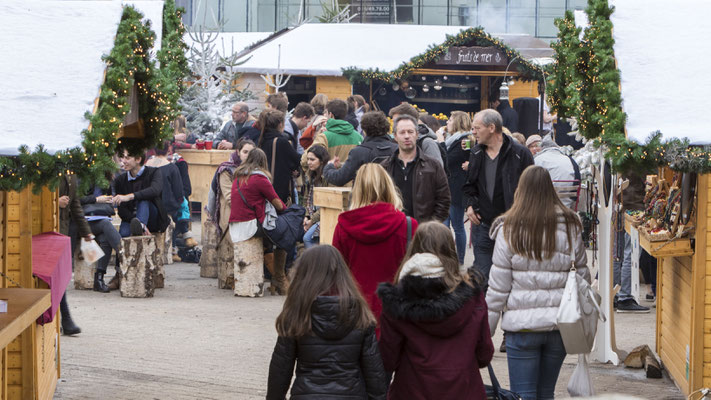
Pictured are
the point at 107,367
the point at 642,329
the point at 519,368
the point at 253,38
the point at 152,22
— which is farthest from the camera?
the point at 253,38

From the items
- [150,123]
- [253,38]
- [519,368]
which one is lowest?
[519,368]

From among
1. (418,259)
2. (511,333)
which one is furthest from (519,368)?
(418,259)

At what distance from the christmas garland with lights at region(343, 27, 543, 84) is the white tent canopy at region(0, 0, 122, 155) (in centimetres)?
1854

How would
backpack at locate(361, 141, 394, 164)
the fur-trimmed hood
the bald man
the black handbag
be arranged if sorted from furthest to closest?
the bald man
backpack at locate(361, 141, 394, 164)
the black handbag
the fur-trimmed hood

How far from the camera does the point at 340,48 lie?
27.6m

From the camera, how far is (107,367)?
8844 millimetres

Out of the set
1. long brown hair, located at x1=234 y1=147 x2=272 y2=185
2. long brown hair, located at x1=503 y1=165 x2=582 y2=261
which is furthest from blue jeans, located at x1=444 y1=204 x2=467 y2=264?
long brown hair, located at x1=503 y1=165 x2=582 y2=261

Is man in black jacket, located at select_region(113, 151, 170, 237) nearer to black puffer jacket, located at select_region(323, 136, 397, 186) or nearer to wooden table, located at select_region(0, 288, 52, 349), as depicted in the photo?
black puffer jacket, located at select_region(323, 136, 397, 186)

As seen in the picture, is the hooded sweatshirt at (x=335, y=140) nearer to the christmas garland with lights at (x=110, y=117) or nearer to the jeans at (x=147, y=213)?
the jeans at (x=147, y=213)

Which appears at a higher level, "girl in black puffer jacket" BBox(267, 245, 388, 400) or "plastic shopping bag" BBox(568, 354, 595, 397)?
"girl in black puffer jacket" BBox(267, 245, 388, 400)

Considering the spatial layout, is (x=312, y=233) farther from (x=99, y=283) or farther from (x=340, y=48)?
(x=340, y=48)

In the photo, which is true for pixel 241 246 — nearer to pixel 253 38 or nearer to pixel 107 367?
pixel 107 367

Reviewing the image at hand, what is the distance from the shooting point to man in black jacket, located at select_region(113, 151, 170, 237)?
1310 centimetres

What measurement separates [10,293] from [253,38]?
27.5 metres
